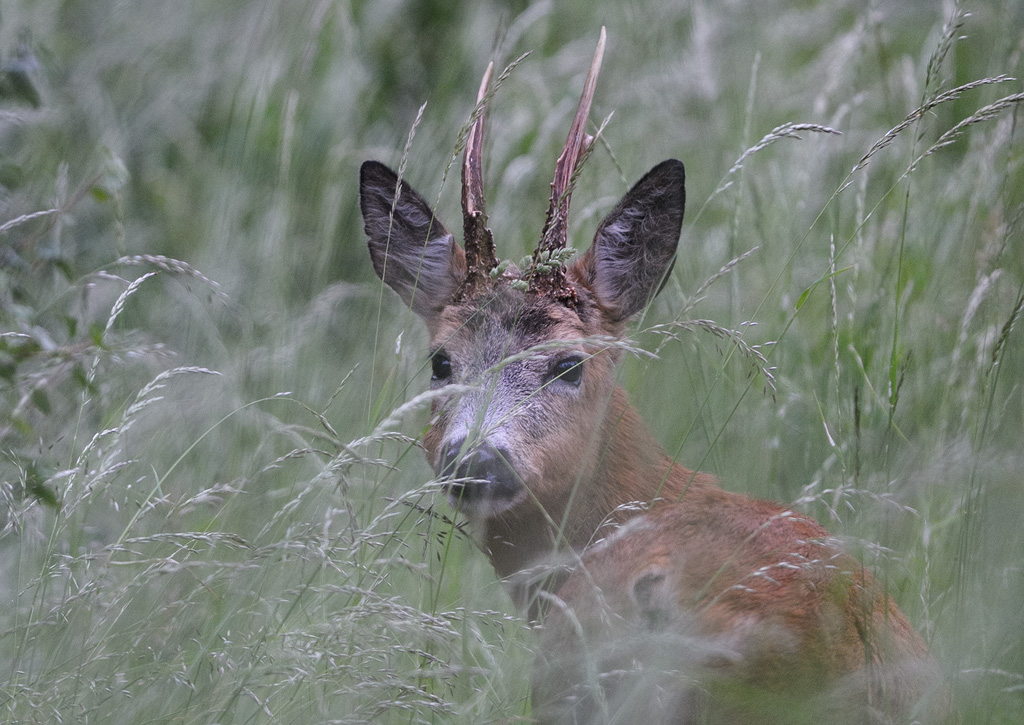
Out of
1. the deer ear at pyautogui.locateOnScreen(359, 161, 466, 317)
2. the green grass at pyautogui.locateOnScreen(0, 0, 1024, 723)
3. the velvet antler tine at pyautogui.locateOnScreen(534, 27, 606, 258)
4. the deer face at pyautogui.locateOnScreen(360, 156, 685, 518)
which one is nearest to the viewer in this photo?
the green grass at pyautogui.locateOnScreen(0, 0, 1024, 723)

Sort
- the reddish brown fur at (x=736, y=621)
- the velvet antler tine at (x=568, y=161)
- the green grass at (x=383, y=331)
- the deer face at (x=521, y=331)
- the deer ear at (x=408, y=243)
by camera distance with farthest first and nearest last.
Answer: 1. the deer ear at (x=408, y=243)
2. the velvet antler tine at (x=568, y=161)
3. the deer face at (x=521, y=331)
4. the green grass at (x=383, y=331)
5. the reddish brown fur at (x=736, y=621)

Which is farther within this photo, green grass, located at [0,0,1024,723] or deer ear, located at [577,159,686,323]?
deer ear, located at [577,159,686,323]

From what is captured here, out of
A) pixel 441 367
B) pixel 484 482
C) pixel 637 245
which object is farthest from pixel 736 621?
pixel 637 245

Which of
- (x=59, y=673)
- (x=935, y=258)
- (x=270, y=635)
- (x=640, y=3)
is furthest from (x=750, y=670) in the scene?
(x=640, y=3)

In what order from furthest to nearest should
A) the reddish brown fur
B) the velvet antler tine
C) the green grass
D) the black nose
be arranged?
1. the velvet antler tine
2. the black nose
3. the green grass
4. the reddish brown fur

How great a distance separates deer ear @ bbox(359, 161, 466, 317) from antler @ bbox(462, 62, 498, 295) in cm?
27

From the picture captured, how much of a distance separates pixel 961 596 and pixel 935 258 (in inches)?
108

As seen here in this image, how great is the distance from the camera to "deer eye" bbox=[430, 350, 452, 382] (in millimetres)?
3479

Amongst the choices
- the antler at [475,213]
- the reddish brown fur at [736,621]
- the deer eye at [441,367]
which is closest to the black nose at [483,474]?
the reddish brown fur at [736,621]

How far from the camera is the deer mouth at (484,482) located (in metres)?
2.86

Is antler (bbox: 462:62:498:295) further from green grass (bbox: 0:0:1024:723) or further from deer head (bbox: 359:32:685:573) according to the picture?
green grass (bbox: 0:0:1024:723)

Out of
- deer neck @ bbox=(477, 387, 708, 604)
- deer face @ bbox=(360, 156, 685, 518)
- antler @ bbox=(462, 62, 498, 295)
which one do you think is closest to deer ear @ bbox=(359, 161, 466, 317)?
deer face @ bbox=(360, 156, 685, 518)

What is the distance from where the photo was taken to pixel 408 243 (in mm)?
3848

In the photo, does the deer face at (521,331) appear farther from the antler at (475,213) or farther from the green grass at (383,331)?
the green grass at (383,331)
